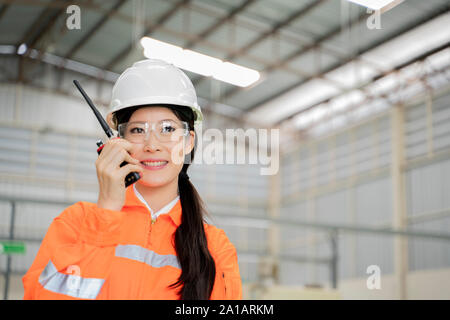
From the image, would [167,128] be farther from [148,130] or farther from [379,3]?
[379,3]

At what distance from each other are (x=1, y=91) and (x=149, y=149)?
18841mm

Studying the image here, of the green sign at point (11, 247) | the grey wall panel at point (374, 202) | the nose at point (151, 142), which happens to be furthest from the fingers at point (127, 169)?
the grey wall panel at point (374, 202)

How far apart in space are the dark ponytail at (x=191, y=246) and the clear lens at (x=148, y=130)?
6 cm

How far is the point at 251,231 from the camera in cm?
2302

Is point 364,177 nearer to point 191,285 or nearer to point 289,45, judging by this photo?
point 289,45

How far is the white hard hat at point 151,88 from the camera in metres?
2.10

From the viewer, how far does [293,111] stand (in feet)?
71.9

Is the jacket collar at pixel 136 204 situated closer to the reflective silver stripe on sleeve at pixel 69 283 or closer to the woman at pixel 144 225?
the woman at pixel 144 225

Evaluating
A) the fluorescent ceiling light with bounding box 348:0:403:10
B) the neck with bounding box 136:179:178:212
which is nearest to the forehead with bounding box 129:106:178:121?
the neck with bounding box 136:179:178:212

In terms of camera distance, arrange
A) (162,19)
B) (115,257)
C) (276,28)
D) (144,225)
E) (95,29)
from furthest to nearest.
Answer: (95,29)
(276,28)
(162,19)
(144,225)
(115,257)

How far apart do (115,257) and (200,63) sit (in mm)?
15936

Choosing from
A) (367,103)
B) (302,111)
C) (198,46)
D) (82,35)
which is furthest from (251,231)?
(82,35)

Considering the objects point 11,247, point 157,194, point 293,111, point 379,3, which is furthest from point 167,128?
point 293,111

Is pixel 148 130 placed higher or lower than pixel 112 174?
higher
